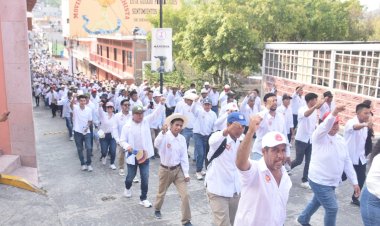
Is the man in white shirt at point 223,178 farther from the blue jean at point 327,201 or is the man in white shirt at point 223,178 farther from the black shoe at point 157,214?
the black shoe at point 157,214

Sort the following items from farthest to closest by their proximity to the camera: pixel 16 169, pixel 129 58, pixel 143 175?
1. pixel 129 58
2. pixel 16 169
3. pixel 143 175

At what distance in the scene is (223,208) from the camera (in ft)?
16.0

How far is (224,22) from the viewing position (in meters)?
19.3

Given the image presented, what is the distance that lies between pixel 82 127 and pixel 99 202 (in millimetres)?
2472

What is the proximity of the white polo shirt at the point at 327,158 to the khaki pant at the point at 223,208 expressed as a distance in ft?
3.84

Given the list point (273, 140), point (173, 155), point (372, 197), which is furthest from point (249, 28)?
point (273, 140)

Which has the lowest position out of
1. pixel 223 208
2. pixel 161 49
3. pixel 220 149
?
pixel 223 208

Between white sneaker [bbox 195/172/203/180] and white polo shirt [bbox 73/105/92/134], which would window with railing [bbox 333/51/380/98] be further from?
white polo shirt [bbox 73/105/92/134]

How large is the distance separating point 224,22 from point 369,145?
13683 millimetres

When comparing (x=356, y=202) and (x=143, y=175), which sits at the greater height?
(x=143, y=175)

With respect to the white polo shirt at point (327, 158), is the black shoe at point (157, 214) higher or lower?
lower

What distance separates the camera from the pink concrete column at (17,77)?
816 centimetres

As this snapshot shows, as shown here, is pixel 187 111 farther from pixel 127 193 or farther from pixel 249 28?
pixel 249 28

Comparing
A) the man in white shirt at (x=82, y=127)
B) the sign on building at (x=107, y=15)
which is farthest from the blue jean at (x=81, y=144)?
the sign on building at (x=107, y=15)
